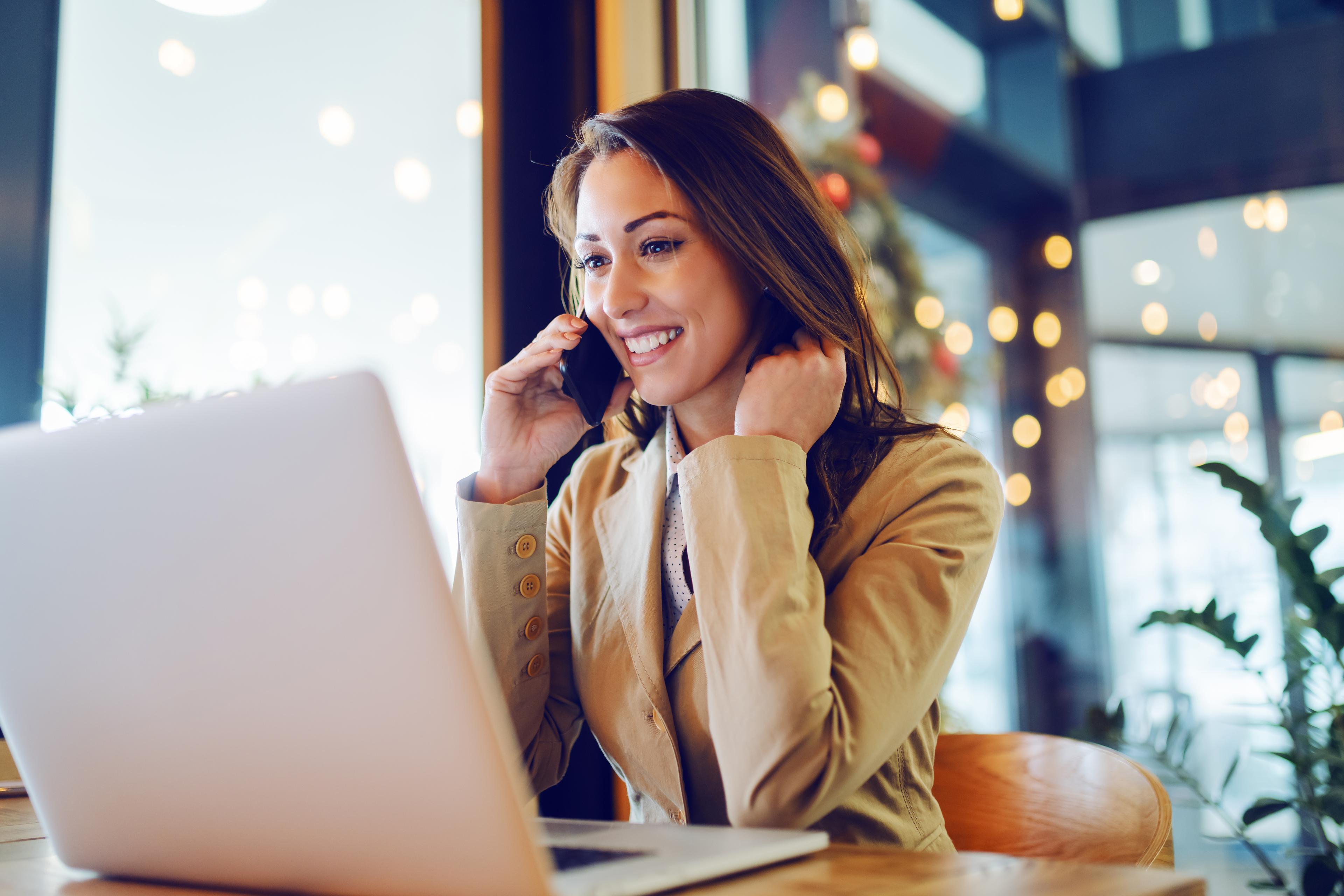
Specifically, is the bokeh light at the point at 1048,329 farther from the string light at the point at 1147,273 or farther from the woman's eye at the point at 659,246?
the woman's eye at the point at 659,246

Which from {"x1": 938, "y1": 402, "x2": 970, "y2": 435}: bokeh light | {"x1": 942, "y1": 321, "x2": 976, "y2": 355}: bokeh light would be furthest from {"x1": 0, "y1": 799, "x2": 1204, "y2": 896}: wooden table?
{"x1": 942, "y1": 321, "x2": 976, "y2": 355}: bokeh light

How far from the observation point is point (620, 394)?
4.47ft

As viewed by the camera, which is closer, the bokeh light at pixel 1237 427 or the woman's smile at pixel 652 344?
the woman's smile at pixel 652 344

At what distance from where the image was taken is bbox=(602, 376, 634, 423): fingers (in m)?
1.35

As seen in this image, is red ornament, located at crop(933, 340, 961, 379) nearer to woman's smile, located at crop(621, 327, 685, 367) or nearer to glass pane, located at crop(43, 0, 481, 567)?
glass pane, located at crop(43, 0, 481, 567)

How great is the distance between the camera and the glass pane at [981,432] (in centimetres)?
340

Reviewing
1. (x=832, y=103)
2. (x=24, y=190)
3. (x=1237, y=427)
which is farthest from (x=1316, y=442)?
(x=24, y=190)

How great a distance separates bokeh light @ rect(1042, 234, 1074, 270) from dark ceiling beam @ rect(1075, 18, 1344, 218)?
22 centimetres

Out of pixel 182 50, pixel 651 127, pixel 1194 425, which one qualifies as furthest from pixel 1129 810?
pixel 1194 425

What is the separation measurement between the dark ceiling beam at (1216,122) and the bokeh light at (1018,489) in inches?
37.3

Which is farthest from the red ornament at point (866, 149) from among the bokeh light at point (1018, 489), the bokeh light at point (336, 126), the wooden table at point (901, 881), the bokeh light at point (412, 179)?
the wooden table at point (901, 881)

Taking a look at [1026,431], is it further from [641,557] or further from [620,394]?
[641,557]

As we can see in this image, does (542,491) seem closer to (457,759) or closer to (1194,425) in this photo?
(457,759)

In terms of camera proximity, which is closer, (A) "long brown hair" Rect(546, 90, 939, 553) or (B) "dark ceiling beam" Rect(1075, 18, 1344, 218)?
(A) "long brown hair" Rect(546, 90, 939, 553)
